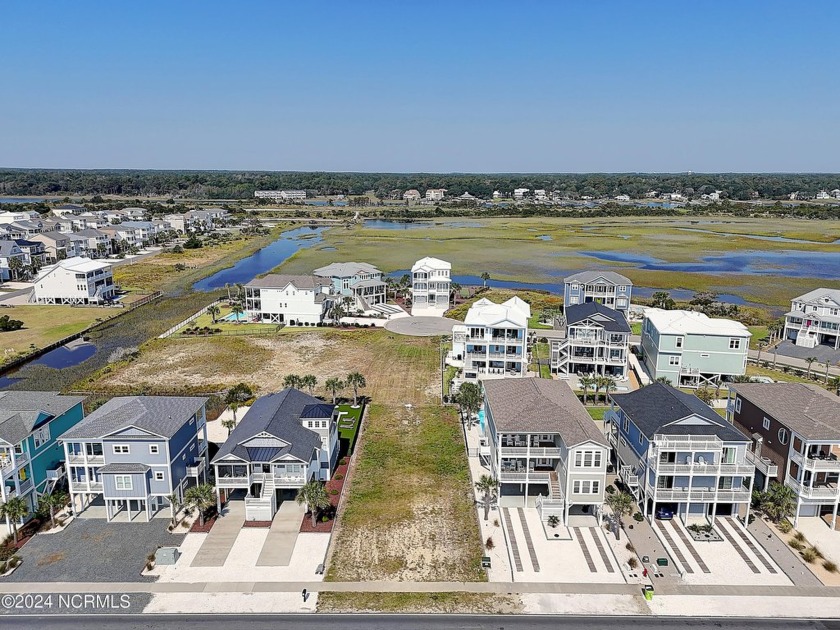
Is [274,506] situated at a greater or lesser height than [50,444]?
lesser

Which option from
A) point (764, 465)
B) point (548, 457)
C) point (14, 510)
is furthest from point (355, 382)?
point (764, 465)

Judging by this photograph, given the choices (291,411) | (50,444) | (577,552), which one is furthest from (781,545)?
(50,444)

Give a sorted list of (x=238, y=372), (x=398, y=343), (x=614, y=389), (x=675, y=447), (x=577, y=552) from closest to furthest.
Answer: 1. (x=577, y=552)
2. (x=675, y=447)
3. (x=614, y=389)
4. (x=238, y=372)
5. (x=398, y=343)

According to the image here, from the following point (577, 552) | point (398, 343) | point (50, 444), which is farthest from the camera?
point (398, 343)

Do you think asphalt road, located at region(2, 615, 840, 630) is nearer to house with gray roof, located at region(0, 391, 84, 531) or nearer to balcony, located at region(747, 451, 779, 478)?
house with gray roof, located at region(0, 391, 84, 531)

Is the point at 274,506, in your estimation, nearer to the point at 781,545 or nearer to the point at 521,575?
the point at 521,575

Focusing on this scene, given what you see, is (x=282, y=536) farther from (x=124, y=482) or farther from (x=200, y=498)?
(x=124, y=482)
